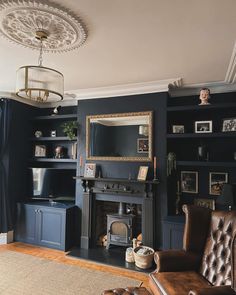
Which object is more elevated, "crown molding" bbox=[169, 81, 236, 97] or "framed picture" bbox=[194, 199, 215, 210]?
"crown molding" bbox=[169, 81, 236, 97]

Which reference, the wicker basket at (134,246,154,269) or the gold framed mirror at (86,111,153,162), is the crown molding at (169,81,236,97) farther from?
the wicker basket at (134,246,154,269)

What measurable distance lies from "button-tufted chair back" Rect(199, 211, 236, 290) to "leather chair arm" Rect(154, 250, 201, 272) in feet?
0.29

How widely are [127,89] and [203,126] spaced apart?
4.45ft

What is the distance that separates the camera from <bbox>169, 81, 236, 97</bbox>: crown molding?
136 inches

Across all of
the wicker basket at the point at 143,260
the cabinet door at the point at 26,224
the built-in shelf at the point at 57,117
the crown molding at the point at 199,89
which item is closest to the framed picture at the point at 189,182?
the wicker basket at the point at 143,260

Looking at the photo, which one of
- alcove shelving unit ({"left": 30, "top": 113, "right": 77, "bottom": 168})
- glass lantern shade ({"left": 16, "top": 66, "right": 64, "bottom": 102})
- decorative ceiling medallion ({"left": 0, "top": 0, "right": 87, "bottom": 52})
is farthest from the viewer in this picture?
alcove shelving unit ({"left": 30, "top": 113, "right": 77, "bottom": 168})

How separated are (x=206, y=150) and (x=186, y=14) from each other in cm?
211

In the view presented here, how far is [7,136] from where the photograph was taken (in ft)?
13.5

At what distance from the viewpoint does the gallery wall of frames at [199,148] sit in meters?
3.42

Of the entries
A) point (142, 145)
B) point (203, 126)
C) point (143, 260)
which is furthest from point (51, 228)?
point (203, 126)

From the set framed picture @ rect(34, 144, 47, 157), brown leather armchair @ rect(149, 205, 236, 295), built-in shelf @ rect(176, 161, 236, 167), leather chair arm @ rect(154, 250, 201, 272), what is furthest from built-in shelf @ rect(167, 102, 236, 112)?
framed picture @ rect(34, 144, 47, 157)

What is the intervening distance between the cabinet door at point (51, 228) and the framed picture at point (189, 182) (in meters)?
2.05

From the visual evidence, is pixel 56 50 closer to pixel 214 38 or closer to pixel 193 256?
pixel 214 38

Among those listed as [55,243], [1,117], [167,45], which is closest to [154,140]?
[167,45]
